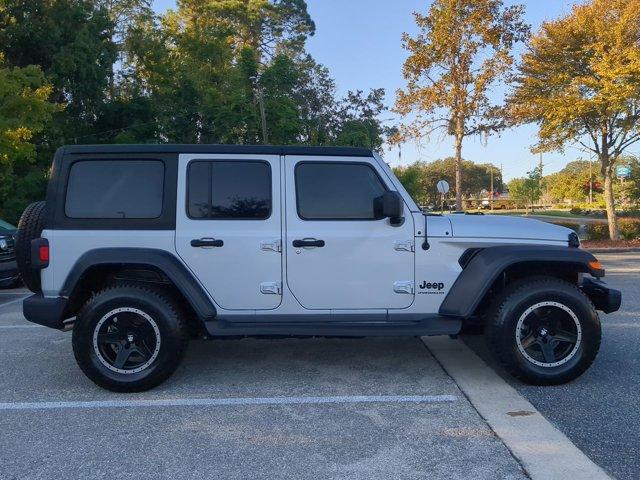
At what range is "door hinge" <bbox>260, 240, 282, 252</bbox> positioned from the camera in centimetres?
429

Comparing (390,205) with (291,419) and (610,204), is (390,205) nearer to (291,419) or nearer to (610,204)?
(291,419)

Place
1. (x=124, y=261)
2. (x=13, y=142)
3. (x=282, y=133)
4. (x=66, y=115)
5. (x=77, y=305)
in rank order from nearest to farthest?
(x=124, y=261) < (x=77, y=305) < (x=13, y=142) < (x=66, y=115) < (x=282, y=133)

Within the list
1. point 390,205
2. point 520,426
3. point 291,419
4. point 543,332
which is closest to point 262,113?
point 390,205

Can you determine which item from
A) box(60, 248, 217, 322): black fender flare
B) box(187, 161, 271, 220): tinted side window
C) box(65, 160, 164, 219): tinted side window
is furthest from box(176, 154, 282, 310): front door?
box(65, 160, 164, 219): tinted side window

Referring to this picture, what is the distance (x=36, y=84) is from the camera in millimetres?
14359

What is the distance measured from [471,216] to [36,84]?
45.0 feet

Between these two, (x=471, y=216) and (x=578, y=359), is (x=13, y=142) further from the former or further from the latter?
(x=578, y=359)

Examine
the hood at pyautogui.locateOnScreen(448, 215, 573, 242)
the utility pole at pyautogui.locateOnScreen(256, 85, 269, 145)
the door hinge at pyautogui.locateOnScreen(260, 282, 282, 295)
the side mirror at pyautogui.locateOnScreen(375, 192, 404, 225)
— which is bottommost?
the door hinge at pyautogui.locateOnScreen(260, 282, 282, 295)

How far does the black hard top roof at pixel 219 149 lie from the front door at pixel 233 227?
0.17 ft

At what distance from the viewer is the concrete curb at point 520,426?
115 inches

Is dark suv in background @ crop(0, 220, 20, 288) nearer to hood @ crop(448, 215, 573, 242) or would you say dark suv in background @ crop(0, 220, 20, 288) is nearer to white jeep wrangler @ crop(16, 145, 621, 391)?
white jeep wrangler @ crop(16, 145, 621, 391)

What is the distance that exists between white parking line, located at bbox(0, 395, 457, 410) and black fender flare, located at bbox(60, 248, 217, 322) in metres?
0.67

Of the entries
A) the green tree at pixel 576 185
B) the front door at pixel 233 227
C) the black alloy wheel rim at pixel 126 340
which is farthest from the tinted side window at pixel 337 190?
the green tree at pixel 576 185

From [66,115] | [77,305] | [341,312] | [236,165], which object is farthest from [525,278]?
[66,115]
